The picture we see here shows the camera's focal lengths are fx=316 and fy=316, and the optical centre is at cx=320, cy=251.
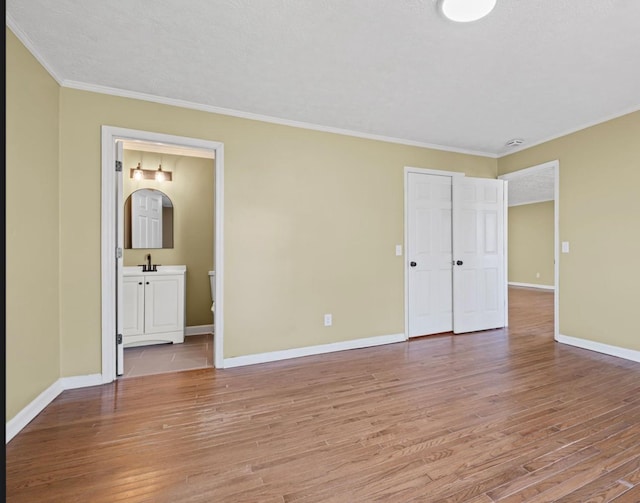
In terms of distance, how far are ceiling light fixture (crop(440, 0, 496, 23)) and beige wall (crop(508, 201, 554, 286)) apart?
8.51 meters

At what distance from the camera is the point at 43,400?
225 cm

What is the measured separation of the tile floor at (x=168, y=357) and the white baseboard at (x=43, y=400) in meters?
0.29

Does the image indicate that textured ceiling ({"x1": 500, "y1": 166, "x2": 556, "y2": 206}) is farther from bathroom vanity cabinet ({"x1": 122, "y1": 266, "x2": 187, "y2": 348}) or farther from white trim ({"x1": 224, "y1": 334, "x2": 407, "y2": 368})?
bathroom vanity cabinet ({"x1": 122, "y1": 266, "x2": 187, "y2": 348})

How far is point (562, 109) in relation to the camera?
3.08m

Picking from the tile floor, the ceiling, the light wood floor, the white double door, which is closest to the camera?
the light wood floor

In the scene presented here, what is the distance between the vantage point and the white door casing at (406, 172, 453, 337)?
3947 millimetres

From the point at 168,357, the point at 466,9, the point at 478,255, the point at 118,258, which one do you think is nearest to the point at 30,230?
the point at 118,258

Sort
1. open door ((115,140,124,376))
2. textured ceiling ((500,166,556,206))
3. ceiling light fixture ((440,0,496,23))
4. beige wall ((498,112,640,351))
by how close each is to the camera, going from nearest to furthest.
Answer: ceiling light fixture ((440,0,496,23)) < open door ((115,140,124,376)) < beige wall ((498,112,640,351)) < textured ceiling ((500,166,556,206))

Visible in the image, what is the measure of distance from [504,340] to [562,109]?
260 cm

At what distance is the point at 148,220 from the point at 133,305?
1.16 metres

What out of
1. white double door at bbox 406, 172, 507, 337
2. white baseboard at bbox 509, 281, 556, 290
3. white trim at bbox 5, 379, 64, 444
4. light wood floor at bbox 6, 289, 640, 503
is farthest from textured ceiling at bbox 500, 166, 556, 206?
white trim at bbox 5, 379, 64, 444

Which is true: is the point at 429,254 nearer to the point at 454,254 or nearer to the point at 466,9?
the point at 454,254

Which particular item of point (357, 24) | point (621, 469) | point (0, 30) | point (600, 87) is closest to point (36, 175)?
point (0, 30)

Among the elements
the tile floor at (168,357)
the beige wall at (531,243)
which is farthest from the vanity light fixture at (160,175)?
the beige wall at (531,243)
